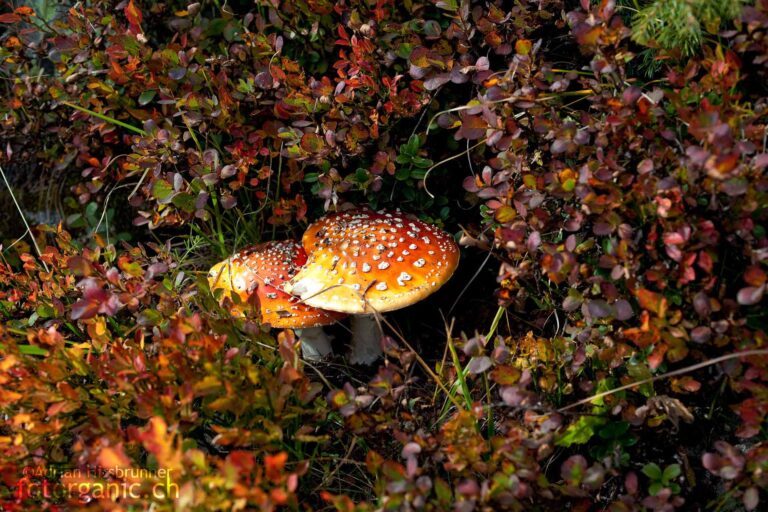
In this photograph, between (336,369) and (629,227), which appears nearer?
(629,227)

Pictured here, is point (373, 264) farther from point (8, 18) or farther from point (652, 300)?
point (8, 18)

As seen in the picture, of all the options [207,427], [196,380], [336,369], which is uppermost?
[196,380]

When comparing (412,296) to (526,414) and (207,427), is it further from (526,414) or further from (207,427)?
(207,427)

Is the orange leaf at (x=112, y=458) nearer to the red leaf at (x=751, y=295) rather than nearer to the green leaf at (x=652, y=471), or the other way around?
the green leaf at (x=652, y=471)

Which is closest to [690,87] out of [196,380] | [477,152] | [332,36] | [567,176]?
[567,176]

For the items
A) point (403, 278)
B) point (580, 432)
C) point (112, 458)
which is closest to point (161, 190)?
point (403, 278)

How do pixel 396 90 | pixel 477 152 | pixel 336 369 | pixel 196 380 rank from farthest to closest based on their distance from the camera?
pixel 336 369 < pixel 477 152 < pixel 396 90 < pixel 196 380
